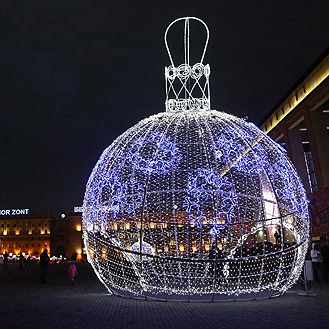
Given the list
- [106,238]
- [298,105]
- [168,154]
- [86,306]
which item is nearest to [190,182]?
[168,154]

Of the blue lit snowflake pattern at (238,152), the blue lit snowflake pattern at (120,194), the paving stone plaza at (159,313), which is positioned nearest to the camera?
the paving stone plaza at (159,313)

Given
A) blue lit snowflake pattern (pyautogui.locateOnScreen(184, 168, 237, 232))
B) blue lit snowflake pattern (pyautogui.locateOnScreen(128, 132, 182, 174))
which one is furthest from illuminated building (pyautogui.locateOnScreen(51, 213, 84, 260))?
blue lit snowflake pattern (pyautogui.locateOnScreen(184, 168, 237, 232))

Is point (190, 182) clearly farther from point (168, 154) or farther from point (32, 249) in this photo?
point (32, 249)

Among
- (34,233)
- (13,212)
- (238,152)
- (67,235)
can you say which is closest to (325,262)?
(238,152)

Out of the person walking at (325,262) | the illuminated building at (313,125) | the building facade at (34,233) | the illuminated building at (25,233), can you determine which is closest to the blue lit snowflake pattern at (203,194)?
the person walking at (325,262)

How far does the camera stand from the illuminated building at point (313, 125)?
1939 centimetres

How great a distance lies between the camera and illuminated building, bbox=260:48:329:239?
63.6 ft

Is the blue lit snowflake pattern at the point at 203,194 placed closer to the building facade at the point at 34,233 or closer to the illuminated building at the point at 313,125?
the illuminated building at the point at 313,125

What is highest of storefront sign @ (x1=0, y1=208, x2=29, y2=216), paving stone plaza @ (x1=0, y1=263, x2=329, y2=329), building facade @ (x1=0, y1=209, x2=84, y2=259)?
storefront sign @ (x1=0, y1=208, x2=29, y2=216)

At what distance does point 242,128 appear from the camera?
10320 mm

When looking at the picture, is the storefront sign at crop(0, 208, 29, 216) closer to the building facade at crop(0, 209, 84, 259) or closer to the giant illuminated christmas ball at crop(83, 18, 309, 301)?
the building facade at crop(0, 209, 84, 259)

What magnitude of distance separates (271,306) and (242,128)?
14.7 ft

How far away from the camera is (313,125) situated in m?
24.6

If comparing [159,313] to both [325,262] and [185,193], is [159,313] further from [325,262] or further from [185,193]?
[325,262]
